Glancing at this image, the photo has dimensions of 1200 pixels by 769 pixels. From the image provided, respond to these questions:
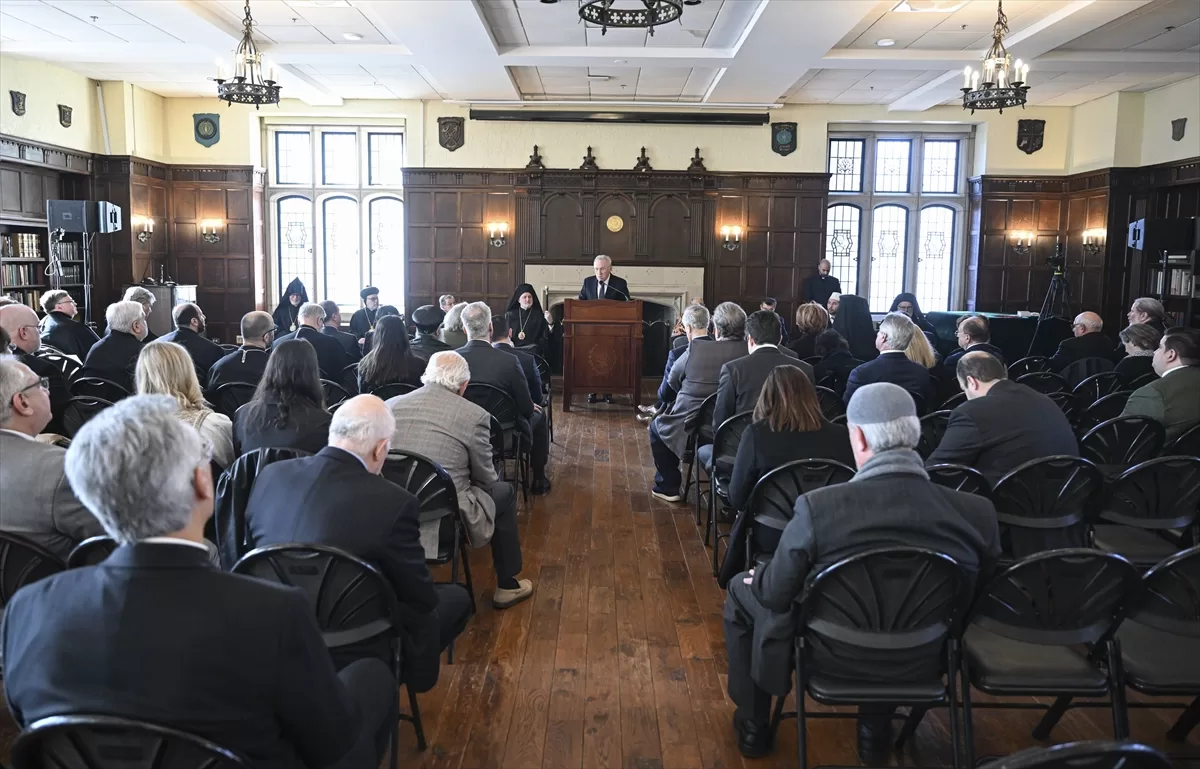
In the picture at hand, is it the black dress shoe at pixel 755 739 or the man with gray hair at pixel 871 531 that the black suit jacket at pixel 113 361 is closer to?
the black dress shoe at pixel 755 739

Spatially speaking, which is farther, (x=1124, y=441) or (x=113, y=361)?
(x=113, y=361)

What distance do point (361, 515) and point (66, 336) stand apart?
5436 mm

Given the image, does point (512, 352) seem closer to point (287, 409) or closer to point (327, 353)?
point (327, 353)

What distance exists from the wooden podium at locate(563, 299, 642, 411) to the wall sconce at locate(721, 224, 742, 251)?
16.2ft

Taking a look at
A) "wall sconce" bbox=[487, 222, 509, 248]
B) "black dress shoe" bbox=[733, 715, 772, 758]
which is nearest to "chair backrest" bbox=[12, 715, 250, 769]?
"black dress shoe" bbox=[733, 715, 772, 758]

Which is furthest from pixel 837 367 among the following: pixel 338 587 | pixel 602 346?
pixel 338 587

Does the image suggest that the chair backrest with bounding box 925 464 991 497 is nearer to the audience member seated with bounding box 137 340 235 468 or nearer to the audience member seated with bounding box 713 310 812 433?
the audience member seated with bounding box 713 310 812 433

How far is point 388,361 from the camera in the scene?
5.33 metres

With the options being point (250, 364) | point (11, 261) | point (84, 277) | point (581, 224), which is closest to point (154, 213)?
point (84, 277)

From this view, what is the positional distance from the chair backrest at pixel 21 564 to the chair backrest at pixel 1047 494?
323 centimetres

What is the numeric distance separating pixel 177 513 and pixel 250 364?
13.0ft

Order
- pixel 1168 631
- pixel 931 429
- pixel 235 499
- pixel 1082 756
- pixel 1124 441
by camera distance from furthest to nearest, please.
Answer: pixel 931 429
pixel 1124 441
pixel 235 499
pixel 1168 631
pixel 1082 756

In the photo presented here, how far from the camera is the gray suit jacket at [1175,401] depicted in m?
4.36

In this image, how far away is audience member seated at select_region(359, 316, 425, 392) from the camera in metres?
5.31
